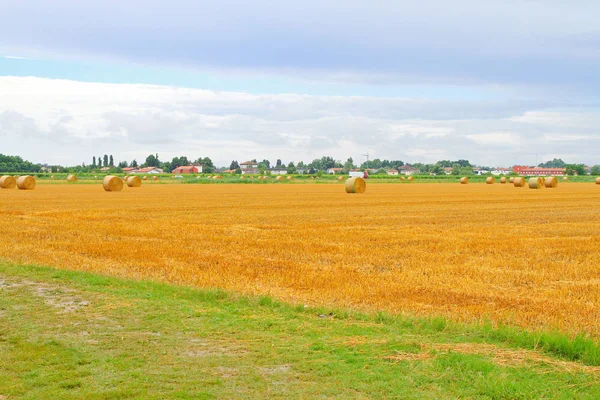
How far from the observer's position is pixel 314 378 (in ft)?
23.6

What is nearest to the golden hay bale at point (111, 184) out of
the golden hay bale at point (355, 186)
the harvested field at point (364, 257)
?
the golden hay bale at point (355, 186)

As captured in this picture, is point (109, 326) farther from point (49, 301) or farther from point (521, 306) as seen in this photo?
point (521, 306)

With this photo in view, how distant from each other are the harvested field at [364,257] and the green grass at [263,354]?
54.6 inches

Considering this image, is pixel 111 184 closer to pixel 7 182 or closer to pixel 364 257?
pixel 7 182

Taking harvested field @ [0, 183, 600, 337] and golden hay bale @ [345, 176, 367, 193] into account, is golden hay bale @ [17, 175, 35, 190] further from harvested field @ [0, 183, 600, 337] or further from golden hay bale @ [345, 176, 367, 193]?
harvested field @ [0, 183, 600, 337]

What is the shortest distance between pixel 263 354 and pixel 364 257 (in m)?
9.02

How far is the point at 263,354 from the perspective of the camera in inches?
319

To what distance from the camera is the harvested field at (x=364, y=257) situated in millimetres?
11539

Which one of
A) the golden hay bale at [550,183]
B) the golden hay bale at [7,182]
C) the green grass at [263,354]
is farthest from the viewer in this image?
the golden hay bale at [550,183]

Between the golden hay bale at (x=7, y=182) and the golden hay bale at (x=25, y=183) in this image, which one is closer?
the golden hay bale at (x=25, y=183)

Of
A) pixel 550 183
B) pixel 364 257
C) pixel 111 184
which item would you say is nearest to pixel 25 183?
pixel 111 184

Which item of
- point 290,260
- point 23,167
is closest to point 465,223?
point 290,260

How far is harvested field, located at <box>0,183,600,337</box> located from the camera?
11539mm

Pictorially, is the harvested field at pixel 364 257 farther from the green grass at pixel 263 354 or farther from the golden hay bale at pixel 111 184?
the golden hay bale at pixel 111 184
